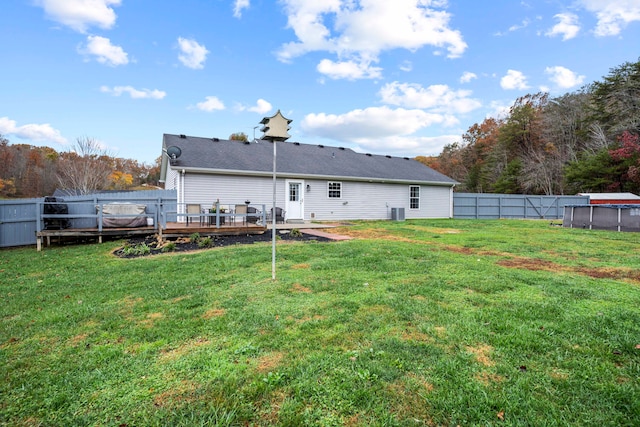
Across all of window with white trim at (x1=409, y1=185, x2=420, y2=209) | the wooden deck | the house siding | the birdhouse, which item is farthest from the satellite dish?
window with white trim at (x1=409, y1=185, x2=420, y2=209)

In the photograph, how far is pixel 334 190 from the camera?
1606 cm

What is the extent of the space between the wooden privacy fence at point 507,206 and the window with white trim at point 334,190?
29.0 feet

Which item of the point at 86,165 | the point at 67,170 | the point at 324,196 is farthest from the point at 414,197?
the point at 67,170

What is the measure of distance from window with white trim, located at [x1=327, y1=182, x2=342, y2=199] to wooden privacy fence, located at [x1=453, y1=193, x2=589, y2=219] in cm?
884

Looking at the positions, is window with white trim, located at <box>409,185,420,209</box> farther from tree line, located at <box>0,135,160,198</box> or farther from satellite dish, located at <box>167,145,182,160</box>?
tree line, located at <box>0,135,160,198</box>

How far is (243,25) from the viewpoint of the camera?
1361cm

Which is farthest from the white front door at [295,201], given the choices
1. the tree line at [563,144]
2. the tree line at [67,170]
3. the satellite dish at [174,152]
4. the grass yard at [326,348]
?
the tree line at [563,144]

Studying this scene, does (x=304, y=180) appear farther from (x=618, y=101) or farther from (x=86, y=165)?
(x=618, y=101)

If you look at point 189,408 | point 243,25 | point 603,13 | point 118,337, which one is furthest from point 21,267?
point 603,13

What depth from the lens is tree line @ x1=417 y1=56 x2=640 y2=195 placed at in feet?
80.2

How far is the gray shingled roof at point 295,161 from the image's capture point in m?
14.0

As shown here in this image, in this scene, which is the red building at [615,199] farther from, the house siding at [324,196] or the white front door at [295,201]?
the white front door at [295,201]

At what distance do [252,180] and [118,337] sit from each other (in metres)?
11.6

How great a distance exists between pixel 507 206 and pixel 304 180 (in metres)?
15.2
